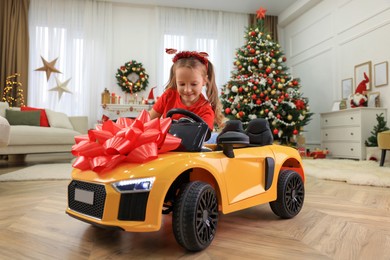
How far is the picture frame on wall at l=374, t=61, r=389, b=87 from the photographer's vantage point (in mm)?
4664

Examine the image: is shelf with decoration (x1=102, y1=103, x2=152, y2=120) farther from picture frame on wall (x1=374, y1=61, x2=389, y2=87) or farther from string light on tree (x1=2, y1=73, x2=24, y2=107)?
picture frame on wall (x1=374, y1=61, x2=389, y2=87)

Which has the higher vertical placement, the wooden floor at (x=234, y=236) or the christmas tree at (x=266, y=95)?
the christmas tree at (x=266, y=95)

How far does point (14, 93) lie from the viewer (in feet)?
20.0

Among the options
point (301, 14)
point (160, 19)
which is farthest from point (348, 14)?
point (160, 19)

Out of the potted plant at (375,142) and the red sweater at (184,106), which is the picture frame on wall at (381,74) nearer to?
the potted plant at (375,142)

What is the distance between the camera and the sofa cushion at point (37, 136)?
3.75 m

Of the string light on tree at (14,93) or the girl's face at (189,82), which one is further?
the string light on tree at (14,93)

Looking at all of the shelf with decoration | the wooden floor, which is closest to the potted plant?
the wooden floor

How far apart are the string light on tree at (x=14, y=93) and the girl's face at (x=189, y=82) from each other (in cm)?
545

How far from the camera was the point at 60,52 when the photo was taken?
255 inches

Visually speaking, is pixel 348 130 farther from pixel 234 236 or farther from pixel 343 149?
pixel 234 236

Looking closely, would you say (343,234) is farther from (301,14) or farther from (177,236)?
(301,14)

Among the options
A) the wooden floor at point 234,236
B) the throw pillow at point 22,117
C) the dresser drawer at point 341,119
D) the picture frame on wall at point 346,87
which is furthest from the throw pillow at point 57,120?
the picture frame on wall at point 346,87

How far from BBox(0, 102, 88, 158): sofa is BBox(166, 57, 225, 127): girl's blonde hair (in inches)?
99.4
